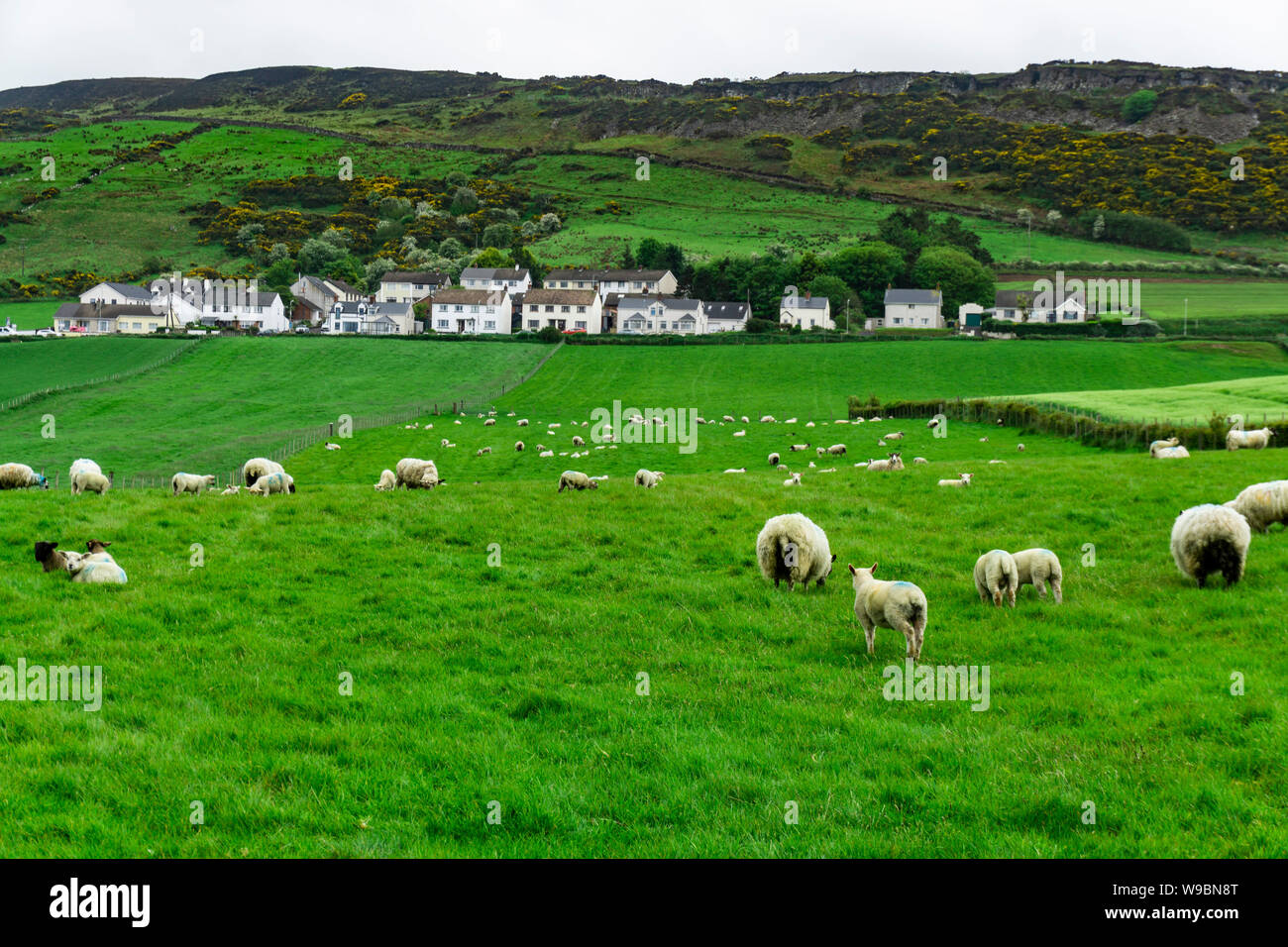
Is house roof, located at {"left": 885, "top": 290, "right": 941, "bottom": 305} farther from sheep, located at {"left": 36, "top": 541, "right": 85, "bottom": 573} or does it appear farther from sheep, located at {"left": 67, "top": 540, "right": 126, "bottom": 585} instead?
sheep, located at {"left": 36, "top": 541, "right": 85, "bottom": 573}

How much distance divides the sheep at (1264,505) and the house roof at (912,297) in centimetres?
12400

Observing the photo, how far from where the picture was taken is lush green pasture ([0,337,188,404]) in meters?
80.4

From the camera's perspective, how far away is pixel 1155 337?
102 m

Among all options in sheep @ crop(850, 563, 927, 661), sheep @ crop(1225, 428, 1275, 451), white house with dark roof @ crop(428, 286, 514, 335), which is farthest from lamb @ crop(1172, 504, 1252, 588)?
white house with dark roof @ crop(428, 286, 514, 335)

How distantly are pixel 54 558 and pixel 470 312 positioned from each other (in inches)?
5139

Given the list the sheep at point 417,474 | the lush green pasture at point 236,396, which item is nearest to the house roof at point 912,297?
the lush green pasture at point 236,396

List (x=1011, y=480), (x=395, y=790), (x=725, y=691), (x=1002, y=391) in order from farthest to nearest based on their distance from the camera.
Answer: (x=1002, y=391), (x=1011, y=480), (x=725, y=691), (x=395, y=790)

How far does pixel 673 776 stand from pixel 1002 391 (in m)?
81.1

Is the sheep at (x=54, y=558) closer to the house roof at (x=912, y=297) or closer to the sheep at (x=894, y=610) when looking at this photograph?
the sheep at (x=894, y=610)

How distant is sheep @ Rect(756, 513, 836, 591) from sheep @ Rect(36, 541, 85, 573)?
12377 millimetres

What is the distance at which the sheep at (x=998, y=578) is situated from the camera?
48.5ft

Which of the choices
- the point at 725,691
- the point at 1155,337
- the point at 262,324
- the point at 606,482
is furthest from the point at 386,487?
the point at 262,324

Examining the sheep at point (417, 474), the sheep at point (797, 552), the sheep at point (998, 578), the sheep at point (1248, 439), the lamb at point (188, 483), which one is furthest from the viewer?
the sheep at point (1248, 439)

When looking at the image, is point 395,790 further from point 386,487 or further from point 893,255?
point 893,255
